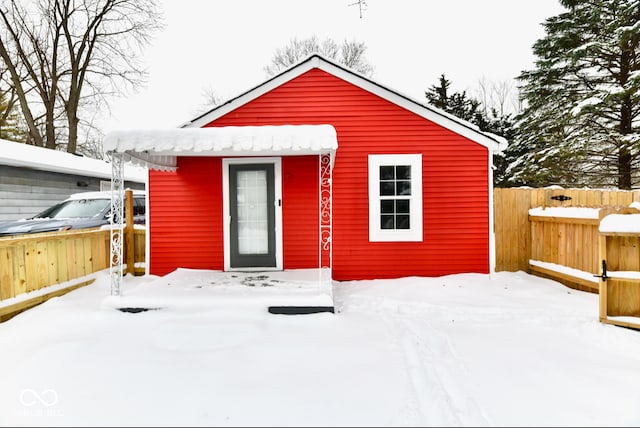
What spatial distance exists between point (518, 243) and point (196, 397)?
21.1ft

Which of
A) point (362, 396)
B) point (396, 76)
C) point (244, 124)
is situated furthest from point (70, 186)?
point (396, 76)

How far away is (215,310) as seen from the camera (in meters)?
4.82

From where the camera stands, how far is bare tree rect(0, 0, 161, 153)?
17.8m

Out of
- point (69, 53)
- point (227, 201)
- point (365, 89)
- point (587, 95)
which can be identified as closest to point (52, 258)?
point (227, 201)

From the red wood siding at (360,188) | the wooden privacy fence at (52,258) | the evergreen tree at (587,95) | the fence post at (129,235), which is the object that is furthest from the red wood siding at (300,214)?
the evergreen tree at (587,95)

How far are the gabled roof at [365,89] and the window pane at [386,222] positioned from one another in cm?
198

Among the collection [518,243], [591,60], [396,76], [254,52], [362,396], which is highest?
[254,52]

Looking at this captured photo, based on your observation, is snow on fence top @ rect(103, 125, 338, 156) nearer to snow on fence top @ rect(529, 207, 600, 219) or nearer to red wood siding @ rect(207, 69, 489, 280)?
red wood siding @ rect(207, 69, 489, 280)

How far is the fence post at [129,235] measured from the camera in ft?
23.5

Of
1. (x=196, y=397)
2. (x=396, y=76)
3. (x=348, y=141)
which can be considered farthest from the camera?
(x=396, y=76)

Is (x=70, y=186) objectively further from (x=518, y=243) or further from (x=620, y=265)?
(x=620, y=265)

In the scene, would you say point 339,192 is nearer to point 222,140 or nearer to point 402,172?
point 402,172

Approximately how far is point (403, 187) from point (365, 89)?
1.98 m

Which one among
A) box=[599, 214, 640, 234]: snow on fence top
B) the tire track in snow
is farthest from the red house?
the tire track in snow
